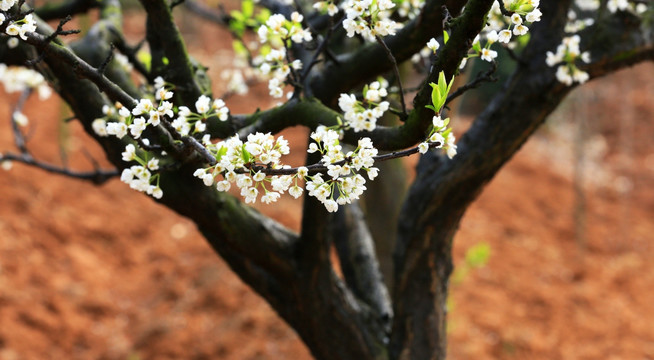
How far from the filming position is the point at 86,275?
652cm

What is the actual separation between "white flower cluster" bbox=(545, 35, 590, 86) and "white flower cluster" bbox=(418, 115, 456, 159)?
3.16 ft

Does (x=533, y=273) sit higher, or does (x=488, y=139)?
(x=533, y=273)

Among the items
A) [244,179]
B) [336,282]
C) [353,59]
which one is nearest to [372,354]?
[336,282]

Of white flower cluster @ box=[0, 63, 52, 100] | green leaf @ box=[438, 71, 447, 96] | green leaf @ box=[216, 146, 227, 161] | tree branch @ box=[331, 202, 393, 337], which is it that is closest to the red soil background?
tree branch @ box=[331, 202, 393, 337]

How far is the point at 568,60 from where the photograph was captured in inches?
89.5

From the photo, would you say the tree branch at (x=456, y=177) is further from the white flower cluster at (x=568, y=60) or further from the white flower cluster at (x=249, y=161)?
the white flower cluster at (x=249, y=161)

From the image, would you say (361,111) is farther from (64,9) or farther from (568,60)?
(64,9)

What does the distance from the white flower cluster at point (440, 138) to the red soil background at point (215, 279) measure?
4.43 m

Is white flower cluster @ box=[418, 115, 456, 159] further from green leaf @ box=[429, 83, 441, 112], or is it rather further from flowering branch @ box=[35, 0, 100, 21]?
flowering branch @ box=[35, 0, 100, 21]

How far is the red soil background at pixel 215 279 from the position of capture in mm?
5703

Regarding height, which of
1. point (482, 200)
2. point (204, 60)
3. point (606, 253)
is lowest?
point (606, 253)

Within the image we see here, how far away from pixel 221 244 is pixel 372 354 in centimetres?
85

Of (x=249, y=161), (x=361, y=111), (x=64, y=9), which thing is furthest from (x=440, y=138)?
(x=64, y=9)

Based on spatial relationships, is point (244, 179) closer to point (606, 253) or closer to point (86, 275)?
point (86, 275)
